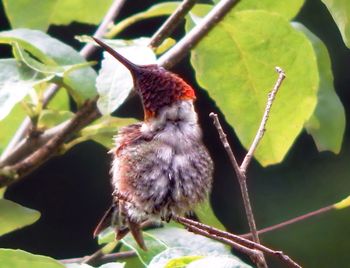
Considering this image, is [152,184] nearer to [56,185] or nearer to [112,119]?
[112,119]

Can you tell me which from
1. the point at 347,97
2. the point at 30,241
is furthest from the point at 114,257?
the point at 347,97

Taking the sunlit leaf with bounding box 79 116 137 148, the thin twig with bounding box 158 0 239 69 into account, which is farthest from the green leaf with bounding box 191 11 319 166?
the sunlit leaf with bounding box 79 116 137 148

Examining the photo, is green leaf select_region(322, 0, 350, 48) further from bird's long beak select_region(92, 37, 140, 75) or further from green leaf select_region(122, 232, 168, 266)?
green leaf select_region(122, 232, 168, 266)

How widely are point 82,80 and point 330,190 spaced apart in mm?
3702

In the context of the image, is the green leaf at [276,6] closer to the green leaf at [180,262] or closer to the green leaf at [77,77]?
the green leaf at [77,77]

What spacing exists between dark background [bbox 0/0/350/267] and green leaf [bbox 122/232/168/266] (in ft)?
10.5

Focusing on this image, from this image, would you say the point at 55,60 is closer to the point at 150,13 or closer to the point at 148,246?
the point at 150,13

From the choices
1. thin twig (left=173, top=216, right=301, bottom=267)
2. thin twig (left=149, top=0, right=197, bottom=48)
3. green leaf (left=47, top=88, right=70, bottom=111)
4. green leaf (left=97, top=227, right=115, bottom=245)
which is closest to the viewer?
thin twig (left=173, top=216, right=301, bottom=267)

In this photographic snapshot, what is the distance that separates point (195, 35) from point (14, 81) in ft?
1.17

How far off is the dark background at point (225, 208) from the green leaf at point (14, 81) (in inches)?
122

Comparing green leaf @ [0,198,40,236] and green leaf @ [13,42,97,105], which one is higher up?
green leaf @ [13,42,97,105]

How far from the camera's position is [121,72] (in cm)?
200

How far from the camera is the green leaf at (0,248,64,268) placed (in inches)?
68.6

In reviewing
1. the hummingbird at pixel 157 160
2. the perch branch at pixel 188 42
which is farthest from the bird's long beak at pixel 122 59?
the perch branch at pixel 188 42
